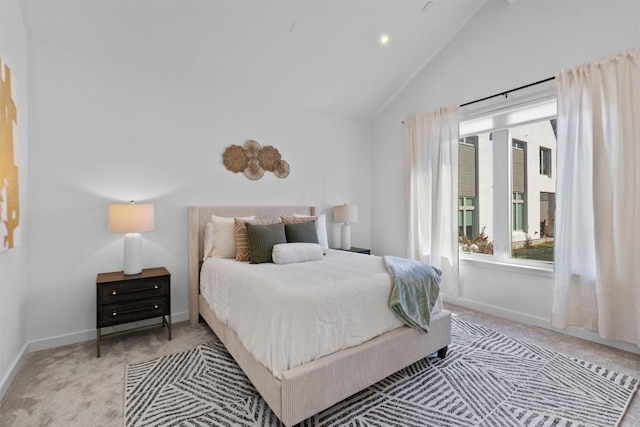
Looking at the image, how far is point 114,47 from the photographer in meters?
2.78

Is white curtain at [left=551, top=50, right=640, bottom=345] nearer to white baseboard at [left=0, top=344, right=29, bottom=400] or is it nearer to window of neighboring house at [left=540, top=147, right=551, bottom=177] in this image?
→ window of neighboring house at [left=540, top=147, right=551, bottom=177]

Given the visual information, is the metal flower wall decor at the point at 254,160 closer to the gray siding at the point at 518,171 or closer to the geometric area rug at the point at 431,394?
the geometric area rug at the point at 431,394

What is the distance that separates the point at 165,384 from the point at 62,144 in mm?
2207

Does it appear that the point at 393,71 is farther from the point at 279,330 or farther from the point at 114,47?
the point at 279,330

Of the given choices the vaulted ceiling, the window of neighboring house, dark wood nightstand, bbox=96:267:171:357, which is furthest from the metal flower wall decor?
the window of neighboring house

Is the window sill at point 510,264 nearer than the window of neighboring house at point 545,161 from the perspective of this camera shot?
Yes

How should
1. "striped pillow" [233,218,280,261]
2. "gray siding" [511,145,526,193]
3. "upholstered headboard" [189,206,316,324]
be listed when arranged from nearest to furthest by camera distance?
"striped pillow" [233,218,280,261] → "upholstered headboard" [189,206,316,324] → "gray siding" [511,145,526,193]

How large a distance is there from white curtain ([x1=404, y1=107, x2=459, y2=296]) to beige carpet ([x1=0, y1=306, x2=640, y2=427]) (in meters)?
0.83

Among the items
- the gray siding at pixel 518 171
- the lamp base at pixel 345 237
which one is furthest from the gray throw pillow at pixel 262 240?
the gray siding at pixel 518 171

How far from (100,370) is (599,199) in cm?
418

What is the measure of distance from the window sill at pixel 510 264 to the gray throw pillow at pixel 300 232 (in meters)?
1.94

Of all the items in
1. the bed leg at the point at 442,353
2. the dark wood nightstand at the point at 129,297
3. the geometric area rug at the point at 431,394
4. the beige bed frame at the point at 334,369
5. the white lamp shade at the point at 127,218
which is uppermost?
the white lamp shade at the point at 127,218

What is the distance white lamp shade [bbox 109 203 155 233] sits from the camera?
100 inches

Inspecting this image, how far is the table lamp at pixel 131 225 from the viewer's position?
255 cm
